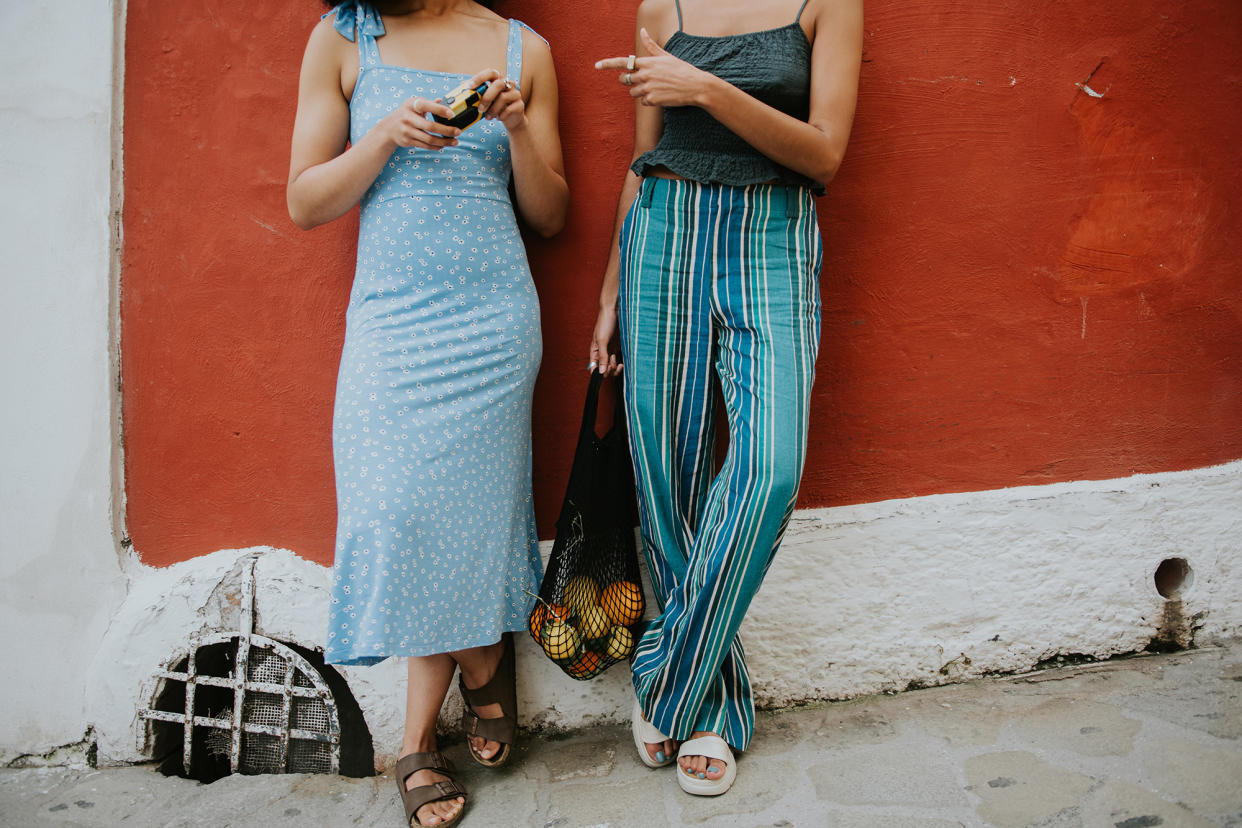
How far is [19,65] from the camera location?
2.11 metres

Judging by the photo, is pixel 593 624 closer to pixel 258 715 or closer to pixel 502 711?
pixel 502 711

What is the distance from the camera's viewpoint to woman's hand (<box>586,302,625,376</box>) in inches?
84.3

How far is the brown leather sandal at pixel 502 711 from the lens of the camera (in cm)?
214

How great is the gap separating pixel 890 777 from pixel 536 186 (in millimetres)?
1744

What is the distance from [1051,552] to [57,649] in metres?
2.92

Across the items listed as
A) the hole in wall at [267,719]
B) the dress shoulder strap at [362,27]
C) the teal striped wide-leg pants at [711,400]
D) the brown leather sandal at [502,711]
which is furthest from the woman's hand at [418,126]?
the hole in wall at [267,719]

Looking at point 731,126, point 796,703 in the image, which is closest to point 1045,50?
point 731,126

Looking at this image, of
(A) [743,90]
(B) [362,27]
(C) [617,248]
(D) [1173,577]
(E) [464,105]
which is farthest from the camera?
(D) [1173,577]

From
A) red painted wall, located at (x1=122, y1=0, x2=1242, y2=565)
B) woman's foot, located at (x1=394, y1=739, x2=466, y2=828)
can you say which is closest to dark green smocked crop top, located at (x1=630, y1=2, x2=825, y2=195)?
red painted wall, located at (x1=122, y1=0, x2=1242, y2=565)

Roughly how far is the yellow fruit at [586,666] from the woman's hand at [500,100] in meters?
1.36

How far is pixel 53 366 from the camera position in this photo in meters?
2.18

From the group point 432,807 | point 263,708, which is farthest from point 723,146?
point 263,708

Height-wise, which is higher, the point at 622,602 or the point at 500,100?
the point at 500,100

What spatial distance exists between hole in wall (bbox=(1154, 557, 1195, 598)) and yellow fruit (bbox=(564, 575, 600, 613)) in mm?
1774
